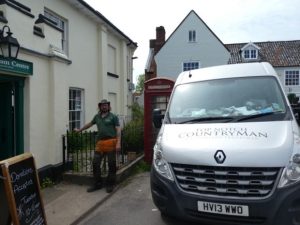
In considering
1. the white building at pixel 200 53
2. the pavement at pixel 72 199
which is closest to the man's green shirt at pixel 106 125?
the pavement at pixel 72 199

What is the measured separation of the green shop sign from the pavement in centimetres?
232

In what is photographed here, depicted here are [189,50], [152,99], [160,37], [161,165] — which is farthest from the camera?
[160,37]

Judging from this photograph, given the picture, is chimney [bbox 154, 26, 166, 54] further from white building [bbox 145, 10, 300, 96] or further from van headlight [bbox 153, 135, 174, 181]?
van headlight [bbox 153, 135, 174, 181]

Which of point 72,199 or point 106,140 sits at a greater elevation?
point 106,140

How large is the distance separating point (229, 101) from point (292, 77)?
3991cm

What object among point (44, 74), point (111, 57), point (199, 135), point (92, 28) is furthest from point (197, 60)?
point (199, 135)

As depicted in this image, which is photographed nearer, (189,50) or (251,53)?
(189,50)

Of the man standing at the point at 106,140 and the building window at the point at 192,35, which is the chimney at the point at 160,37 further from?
the man standing at the point at 106,140

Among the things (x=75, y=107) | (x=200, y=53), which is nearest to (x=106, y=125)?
(x=75, y=107)

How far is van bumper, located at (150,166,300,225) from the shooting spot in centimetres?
418

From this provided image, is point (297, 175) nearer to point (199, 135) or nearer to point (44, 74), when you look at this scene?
point (199, 135)

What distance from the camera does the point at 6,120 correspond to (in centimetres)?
761

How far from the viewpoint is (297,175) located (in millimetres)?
A: 4246

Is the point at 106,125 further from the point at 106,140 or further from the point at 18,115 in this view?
the point at 18,115
